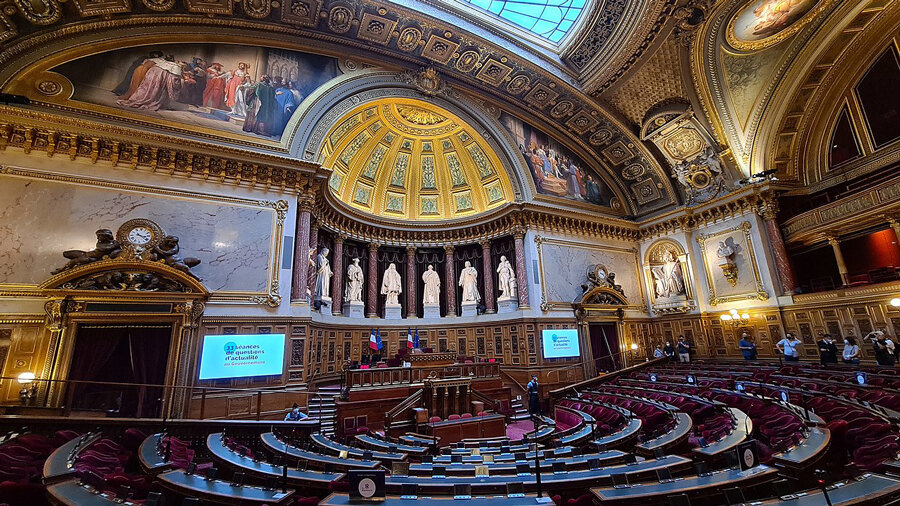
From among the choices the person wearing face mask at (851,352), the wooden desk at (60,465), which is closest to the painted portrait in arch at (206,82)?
the wooden desk at (60,465)

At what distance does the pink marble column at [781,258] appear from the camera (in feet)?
52.2

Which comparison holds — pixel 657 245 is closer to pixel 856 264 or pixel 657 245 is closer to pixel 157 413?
pixel 856 264

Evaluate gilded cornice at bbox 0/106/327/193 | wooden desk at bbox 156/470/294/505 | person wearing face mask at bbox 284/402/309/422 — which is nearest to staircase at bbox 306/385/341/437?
person wearing face mask at bbox 284/402/309/422

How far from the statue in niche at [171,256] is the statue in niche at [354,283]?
303 inches

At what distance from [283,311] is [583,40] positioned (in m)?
16.2

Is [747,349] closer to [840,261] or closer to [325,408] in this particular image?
[840,261]

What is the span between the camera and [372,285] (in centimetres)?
1939

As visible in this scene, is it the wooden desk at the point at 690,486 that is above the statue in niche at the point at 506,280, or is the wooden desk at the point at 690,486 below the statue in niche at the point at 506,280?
below

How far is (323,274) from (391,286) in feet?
13.5

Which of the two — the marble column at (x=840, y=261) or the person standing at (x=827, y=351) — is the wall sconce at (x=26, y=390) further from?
the marble column at (x=840, y=261)

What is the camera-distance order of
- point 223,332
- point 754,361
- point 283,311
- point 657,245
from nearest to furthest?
point 223,332
point 283,311
point 754,361
point 657,245

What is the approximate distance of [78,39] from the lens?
11492 mm

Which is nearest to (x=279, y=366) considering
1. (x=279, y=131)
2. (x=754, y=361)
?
(x=279, y=131)

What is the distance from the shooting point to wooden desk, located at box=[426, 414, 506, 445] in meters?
10.4
